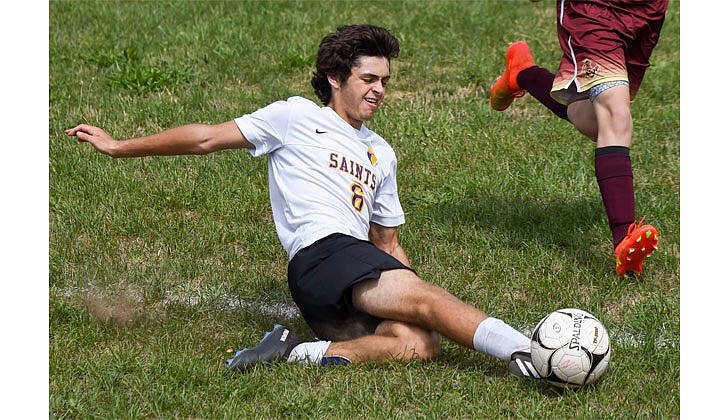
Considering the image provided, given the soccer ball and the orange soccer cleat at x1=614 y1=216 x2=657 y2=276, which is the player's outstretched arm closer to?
the soccer ball

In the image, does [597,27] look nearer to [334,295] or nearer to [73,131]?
[334,295]

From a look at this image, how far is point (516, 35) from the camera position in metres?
8.83

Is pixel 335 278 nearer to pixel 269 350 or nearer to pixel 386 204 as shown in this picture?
pixel 269 350

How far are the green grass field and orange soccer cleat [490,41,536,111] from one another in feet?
1.56

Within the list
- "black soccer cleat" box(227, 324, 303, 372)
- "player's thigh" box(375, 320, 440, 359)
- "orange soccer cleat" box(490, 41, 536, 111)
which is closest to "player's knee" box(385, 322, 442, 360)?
"player's thigh" box(375, 320, 440, 359)

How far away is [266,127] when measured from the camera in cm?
484

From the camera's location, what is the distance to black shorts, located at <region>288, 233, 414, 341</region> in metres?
4.50

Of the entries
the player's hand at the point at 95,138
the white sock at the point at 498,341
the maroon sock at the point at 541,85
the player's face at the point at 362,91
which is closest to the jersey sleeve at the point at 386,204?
the player's face at the point at 362,91

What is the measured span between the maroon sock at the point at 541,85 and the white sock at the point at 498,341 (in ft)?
6.99

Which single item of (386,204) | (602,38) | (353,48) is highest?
A: (602,38)

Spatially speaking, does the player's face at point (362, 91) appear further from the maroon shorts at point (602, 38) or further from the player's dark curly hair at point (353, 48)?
the maroon shorts at point (602, 38)

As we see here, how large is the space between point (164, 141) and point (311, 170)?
2.36 feet

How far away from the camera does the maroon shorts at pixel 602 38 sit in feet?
17.9

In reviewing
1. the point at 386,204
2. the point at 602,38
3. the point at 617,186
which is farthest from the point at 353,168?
the point at 602,38
